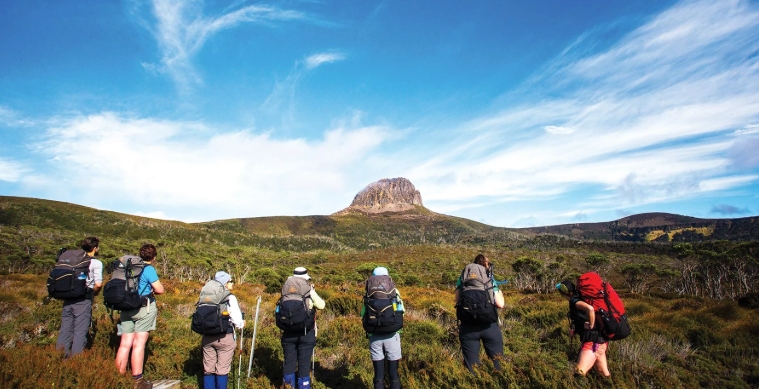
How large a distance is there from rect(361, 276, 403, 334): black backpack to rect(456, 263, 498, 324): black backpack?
86 centimetres

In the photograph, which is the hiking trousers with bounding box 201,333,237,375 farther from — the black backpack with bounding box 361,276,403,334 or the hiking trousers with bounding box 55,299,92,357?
the hiking trousers with bounding box 55,299,92,357

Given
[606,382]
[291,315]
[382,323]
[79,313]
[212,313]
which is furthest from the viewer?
[79,313]

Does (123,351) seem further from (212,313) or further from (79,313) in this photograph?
(212,313)

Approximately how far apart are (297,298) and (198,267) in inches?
1377

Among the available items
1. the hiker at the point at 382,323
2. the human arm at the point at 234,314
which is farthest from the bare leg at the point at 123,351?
the hiker at the point at 382,323

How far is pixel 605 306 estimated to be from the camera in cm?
371

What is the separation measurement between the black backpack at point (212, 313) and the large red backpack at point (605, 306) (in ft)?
13.6

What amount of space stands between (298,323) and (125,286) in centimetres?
222

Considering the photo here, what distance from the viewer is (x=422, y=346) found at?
713 cm

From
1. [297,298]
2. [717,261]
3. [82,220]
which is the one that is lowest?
[717,261]

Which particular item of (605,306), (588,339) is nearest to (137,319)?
(588,339)

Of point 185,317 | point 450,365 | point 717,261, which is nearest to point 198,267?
point 185,317

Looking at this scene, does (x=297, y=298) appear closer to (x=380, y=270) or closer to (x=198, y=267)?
(x=380, y=270)

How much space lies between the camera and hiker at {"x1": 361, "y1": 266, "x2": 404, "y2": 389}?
4.18 metres
